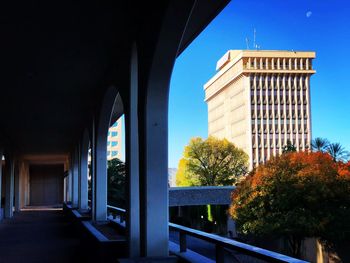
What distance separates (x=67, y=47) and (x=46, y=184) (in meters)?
33.4

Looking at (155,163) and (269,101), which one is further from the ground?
(269,101)

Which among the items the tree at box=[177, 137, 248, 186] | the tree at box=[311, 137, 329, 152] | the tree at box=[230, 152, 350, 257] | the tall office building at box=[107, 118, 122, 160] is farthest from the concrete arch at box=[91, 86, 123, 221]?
the tall office building at box=[107, 118, 122, 160]

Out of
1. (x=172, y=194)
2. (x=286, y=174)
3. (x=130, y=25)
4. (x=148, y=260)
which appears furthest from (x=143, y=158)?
(x=172, y=194)

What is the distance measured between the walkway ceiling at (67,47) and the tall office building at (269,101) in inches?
3086

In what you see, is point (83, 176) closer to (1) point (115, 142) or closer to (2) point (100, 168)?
(2) point (100, 168)

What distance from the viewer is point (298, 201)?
28734 millimetres

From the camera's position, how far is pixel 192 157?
186 feet

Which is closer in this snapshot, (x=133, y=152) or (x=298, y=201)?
(x=133, y=152)

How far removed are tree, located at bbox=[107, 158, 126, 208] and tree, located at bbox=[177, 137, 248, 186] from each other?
2381 cm

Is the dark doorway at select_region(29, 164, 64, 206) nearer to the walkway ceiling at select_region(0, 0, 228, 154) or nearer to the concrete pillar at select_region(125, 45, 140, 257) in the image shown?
the walkway ceiling at select_region(0, 0, 228, 154)

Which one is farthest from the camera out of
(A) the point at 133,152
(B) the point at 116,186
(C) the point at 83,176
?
(B) the point at 116,186

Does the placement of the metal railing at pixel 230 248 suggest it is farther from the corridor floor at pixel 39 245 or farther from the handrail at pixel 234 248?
the corridor floor at pixel 39 245

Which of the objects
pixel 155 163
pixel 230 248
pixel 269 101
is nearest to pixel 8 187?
pixel 155 163

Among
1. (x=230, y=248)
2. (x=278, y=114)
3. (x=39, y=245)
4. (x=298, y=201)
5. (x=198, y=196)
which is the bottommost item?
(x=198, y=196)
